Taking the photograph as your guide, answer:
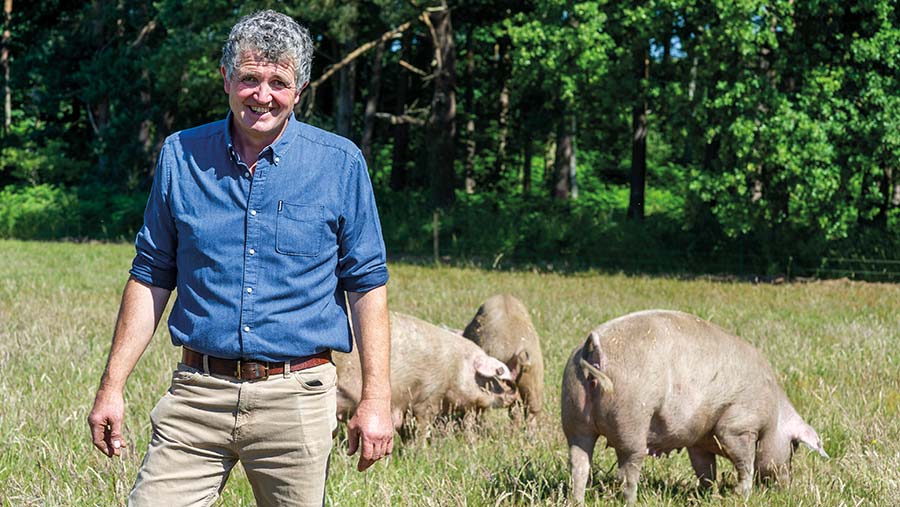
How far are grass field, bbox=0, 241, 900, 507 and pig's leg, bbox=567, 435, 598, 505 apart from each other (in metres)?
0.11

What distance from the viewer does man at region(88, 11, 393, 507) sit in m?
3.40

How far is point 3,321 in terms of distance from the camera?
37.0ft

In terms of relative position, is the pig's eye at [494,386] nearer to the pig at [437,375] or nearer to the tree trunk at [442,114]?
the pig at [437,375]

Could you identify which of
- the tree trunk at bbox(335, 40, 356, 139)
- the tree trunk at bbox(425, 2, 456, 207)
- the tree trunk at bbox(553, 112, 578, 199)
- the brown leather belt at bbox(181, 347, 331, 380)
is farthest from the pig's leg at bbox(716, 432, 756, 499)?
the tree trunk at bbox(553, 112, 578, 199)

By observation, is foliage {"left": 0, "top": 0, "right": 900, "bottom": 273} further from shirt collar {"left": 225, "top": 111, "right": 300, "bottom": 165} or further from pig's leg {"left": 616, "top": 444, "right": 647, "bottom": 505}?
shirt collar {"left": 225, "top": 111, "right": 300, "bottom": 165}

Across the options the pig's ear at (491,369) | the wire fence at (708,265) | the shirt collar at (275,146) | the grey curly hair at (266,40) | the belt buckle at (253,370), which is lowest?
the wire fence at (708,265)

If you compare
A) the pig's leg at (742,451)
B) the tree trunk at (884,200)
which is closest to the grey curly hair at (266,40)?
the pig's leg at (742,451)

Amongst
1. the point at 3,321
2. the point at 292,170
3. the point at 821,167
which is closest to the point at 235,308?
the point at 292,170

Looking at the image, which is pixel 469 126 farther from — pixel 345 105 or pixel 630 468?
pixel 630 468

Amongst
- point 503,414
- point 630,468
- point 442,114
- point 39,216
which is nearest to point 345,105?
point 442,114

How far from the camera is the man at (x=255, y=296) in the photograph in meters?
3.40

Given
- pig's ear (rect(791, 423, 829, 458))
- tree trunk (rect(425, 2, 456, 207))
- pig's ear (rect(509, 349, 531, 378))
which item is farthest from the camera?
tree trunk (rect(425, 2, 456, 207))

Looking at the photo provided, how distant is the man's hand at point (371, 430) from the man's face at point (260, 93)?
0.99 meters

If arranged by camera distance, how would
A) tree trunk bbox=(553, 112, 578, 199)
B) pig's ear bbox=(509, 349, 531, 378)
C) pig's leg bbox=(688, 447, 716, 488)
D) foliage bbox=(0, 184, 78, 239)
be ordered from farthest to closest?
1. tree trunk bbox=(553, 112, 578, 199)
2. foliage bbox=(0, 184, 78, 239)
3. pig's ear bbox=(509, 349, 531, 378)
4. pig's leg bbox=(688, 447, 716, 488)
